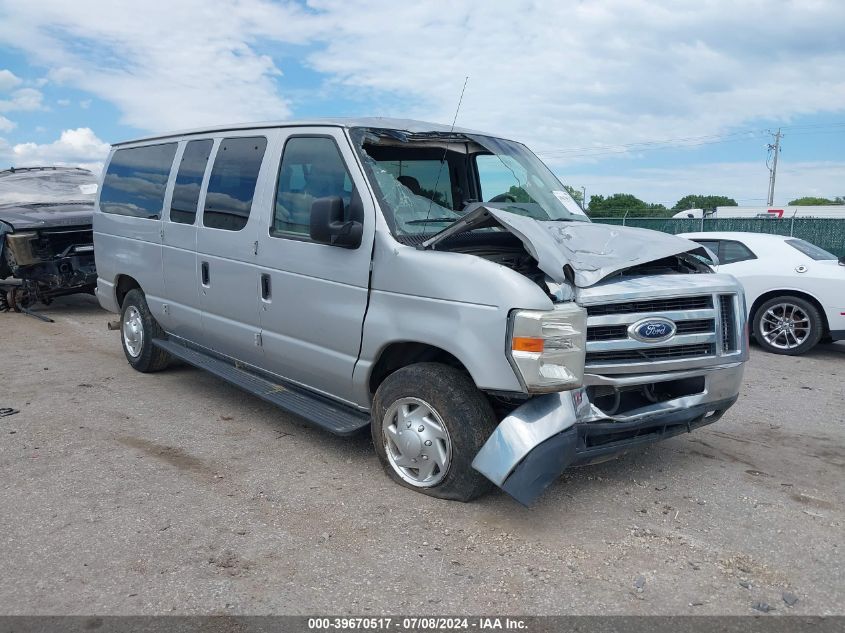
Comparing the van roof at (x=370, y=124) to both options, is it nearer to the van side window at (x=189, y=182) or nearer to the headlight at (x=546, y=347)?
the van side window at (x=189, y=182)

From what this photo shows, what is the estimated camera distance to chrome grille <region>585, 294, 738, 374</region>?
3727 millimetres

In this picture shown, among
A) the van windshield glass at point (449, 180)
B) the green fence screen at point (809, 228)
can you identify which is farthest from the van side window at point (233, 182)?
the green fence screen at point (809, 228)

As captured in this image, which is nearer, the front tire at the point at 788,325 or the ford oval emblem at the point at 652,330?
the ford oval emblem at the point at 652,330

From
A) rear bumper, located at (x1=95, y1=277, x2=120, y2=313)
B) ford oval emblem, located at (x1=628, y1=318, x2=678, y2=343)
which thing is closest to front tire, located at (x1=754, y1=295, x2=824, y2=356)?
ford oval emblem, located at (x1=628, y1=318, x2=678, y2=343)

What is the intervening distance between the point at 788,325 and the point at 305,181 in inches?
263

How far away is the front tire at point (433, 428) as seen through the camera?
3742 millimetres

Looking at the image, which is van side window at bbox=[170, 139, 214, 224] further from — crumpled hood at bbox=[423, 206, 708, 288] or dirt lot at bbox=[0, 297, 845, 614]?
crumpled hood at bbox=[423, 206, 708, 288]

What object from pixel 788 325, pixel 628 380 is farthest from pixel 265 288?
pixel 788 325

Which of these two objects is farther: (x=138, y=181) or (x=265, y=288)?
(x=138, y=181)

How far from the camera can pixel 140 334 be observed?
6.84m

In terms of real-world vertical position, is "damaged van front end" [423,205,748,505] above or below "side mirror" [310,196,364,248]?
below

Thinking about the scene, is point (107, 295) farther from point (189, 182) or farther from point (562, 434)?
point (562, 434)

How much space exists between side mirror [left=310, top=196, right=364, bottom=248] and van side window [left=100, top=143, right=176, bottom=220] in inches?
102

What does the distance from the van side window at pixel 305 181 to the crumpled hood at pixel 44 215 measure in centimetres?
617
